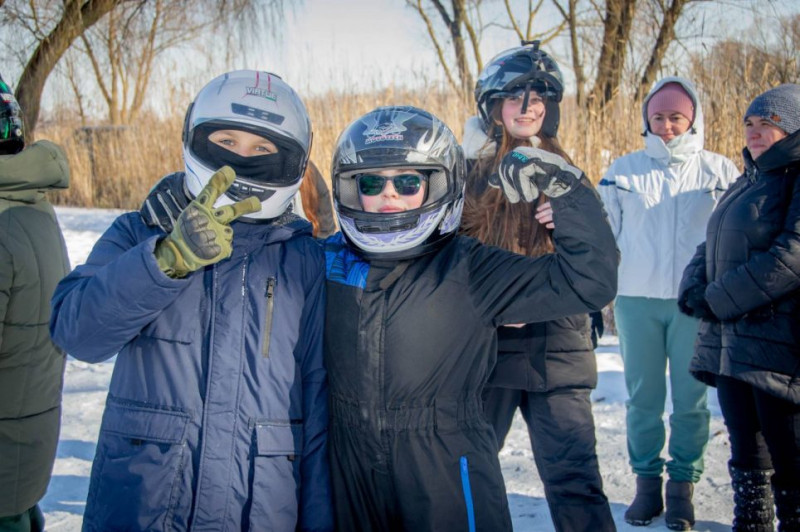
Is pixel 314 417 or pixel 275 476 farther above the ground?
pixel 314 417

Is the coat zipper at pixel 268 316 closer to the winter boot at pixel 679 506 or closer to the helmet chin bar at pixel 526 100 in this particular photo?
the helmet chin bar at pixel 526 100

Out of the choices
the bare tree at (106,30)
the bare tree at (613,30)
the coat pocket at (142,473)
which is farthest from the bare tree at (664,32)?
the coat pocket at (142,473)

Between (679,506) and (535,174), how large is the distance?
2.12 metres

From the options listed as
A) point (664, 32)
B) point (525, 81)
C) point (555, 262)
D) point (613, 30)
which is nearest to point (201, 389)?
point (555, 262)

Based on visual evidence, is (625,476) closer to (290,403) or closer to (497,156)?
(497,156)

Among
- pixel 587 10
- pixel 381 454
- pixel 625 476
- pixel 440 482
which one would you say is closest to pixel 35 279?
pixel 381 454

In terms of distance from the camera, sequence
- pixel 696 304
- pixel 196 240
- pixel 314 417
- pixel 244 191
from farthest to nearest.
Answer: pixel 696 304
pixel 244 191
pixel 314 417
pixel 196 240

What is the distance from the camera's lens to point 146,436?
5.42 feet

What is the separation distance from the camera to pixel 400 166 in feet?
6.89

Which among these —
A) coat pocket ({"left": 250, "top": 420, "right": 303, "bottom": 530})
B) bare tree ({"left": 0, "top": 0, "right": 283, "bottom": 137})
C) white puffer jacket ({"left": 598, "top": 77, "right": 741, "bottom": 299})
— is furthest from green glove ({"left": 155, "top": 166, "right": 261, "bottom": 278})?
bare tree ({"left": 0, "top": 0, "right": 283, "bottom": 137})

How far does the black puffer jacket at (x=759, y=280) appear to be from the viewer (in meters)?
2.75

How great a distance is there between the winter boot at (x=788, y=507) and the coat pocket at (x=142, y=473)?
2.30 m

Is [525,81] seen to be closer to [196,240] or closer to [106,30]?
[196,240]

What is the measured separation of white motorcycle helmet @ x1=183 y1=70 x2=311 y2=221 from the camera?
198cm
